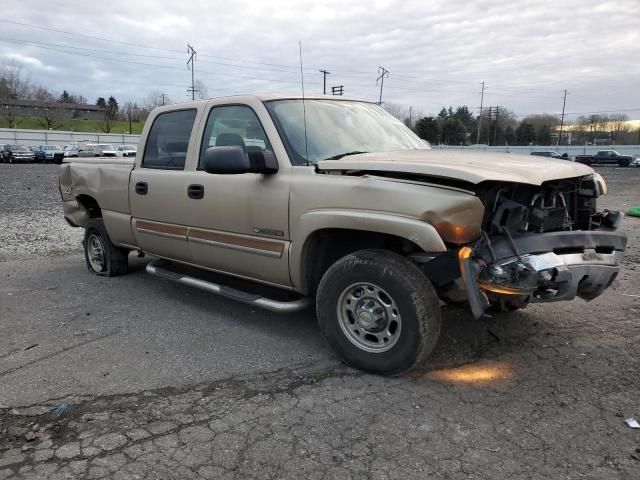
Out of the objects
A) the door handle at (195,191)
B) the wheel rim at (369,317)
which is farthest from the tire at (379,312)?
the door handle at (195,191)

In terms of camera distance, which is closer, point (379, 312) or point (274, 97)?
point (379, 312)

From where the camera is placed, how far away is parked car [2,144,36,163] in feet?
130

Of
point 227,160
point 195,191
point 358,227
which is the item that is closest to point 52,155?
point 195,191

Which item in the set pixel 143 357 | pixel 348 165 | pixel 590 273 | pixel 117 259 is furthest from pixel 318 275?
pixel 117 259

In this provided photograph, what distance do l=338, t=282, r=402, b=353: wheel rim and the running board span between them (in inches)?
19.4

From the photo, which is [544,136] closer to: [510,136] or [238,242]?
[510,136]

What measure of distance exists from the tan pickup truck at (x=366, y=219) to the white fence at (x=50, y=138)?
53.6m

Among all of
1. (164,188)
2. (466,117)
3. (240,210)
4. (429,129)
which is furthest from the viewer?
(466,117)

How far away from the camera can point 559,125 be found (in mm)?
94812

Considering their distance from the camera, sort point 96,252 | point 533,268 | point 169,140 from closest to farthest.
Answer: point 533,268 → point 169,140 → point 96,252

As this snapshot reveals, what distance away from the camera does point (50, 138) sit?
201 feet

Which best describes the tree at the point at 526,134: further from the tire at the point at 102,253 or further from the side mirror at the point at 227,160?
the side mirror at the point at 227,160

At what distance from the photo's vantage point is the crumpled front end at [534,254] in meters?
3.12

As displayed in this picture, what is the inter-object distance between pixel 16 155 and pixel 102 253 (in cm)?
3950
